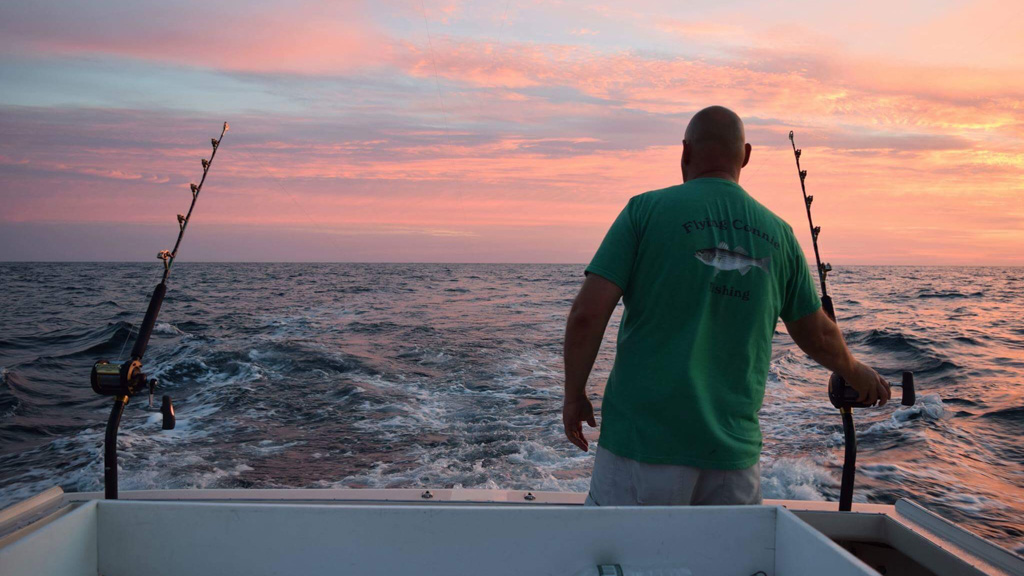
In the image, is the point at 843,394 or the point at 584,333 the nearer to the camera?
the point at 584,333

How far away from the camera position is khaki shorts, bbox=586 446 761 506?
1.58 m

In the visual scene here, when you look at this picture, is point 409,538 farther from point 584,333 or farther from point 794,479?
Answer: point 794,479

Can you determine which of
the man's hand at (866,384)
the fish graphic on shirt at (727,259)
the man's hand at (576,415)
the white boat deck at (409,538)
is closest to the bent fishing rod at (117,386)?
the white boat deck at (409,538)

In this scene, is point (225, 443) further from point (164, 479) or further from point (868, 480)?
point (868, 480)

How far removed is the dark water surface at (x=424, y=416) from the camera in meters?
4.56

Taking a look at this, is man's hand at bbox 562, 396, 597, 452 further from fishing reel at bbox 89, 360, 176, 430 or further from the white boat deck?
fishing reel at bbox 89, 360, 176, 430

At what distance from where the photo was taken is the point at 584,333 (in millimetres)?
1599

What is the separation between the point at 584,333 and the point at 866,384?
0.83 m

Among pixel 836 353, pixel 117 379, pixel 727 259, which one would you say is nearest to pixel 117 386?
pixel 117 379

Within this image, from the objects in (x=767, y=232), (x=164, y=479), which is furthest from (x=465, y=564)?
(x=164, y=479)

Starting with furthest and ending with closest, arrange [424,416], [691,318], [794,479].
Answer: [424,416] → [794,479] → [691,318]

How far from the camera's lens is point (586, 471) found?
4566mm

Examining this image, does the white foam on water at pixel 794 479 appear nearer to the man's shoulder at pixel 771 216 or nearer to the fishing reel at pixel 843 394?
the fishing reel at pixel 843 394

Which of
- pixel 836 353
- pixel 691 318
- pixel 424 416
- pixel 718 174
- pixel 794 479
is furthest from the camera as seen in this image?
pixel 424 416
